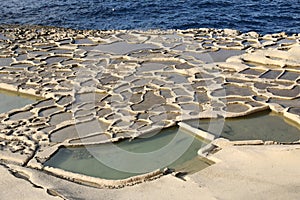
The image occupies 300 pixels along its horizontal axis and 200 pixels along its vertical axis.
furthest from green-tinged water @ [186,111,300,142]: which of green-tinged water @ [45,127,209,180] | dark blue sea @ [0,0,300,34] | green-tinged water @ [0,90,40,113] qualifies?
dark blue sea @ [0,0,300,34]

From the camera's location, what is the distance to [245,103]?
691 cm

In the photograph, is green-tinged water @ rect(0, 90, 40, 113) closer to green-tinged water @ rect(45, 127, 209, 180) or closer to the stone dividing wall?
the stone dividing wall

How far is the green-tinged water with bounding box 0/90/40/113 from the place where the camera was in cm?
737

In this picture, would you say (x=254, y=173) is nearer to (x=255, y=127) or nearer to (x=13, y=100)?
(x=255, y=127)

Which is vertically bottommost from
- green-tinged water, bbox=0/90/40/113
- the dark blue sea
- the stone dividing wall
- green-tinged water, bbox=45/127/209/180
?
the dark blue sea

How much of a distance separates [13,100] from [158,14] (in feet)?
27.7

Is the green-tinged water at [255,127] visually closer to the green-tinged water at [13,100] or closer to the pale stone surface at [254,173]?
the pale stone surface at [254,173]

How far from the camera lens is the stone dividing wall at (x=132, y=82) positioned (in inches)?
249

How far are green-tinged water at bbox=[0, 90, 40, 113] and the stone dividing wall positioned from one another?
12 centimetres

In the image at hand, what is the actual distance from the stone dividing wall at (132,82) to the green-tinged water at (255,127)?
0.46 feet

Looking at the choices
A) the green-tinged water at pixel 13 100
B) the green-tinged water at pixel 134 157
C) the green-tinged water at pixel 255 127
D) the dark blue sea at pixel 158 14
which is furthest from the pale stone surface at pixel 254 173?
the dark blue sea at pixel 158 14

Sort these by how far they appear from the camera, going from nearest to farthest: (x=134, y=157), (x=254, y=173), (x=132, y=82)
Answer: (x=254, y=173)
(x=134, y=157)
(x=132, y=82)

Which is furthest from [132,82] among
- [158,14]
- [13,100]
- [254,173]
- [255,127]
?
[158,14]

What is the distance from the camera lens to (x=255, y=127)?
6215 millimetres
